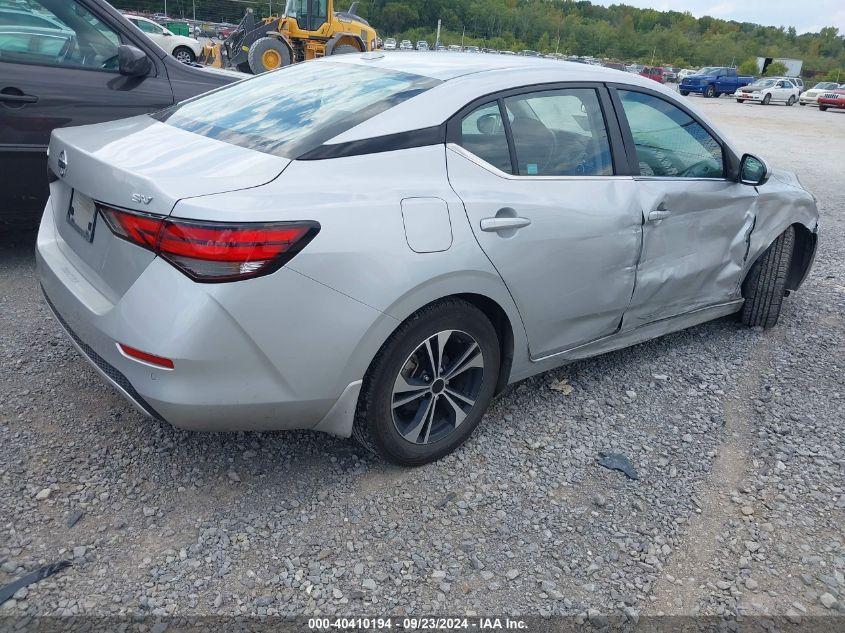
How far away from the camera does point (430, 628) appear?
219 cm

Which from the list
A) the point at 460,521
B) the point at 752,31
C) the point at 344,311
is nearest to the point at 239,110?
the point at 344,311

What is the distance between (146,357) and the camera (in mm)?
2275

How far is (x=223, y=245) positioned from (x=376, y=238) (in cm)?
51

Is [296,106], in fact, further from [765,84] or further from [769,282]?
[765,84]

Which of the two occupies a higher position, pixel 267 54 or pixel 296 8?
pixel 296 8

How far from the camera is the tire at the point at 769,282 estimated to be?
4.38 m

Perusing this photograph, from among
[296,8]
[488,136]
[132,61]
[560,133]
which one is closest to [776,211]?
[560,133]

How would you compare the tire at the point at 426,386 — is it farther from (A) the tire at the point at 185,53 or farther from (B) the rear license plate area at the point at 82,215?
(A) the tire at the point at 185,53

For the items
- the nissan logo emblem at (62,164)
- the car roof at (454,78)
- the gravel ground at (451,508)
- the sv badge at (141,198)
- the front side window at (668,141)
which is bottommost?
the gravel ground at (451,508)

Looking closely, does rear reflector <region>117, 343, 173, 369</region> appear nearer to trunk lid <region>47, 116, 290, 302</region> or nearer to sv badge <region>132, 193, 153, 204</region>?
trunk lid <region>47, 116, 290, 302</region>

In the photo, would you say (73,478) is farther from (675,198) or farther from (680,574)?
(675,198)

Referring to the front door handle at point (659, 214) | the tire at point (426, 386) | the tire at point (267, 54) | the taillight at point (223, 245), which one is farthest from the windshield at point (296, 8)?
the taillight at point (223, 245)

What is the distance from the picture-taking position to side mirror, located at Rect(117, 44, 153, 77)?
14.9 feet

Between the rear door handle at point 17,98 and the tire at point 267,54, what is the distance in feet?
52.1
